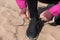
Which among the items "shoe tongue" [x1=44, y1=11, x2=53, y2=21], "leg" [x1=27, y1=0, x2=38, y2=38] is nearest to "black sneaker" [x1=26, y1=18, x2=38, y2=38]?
"leg" [x1=27, y1=0, x2=38, y2=38]

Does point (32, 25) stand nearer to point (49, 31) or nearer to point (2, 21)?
point (49, 31)

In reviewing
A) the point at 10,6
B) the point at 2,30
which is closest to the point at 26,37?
the point at 2,30

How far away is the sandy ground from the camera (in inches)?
83.0

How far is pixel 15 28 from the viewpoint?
7.28ft

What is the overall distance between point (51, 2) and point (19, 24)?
420mm

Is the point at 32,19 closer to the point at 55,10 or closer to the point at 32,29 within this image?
the point at 32,29

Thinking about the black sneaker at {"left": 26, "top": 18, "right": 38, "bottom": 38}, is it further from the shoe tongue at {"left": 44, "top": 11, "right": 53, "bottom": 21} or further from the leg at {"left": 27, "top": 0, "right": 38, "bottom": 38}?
the shoe tongue at {"left": 44, "top": 11, "right": 53, "bottom": 21}

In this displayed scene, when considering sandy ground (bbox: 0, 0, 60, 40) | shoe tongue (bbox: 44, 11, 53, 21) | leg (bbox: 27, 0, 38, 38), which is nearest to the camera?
leg (bbox: 27, 0, 38, 38)

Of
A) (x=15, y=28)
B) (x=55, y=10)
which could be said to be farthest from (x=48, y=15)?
(x=15, y=28)

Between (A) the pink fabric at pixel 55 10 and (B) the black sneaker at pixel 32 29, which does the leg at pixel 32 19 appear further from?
(A) the pink fabric at pixel 55 10

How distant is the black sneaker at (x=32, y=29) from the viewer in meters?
2.04

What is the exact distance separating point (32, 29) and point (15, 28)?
22cm

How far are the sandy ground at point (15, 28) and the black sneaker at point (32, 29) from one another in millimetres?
64

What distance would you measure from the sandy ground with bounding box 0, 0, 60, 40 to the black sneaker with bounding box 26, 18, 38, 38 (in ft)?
0.21
